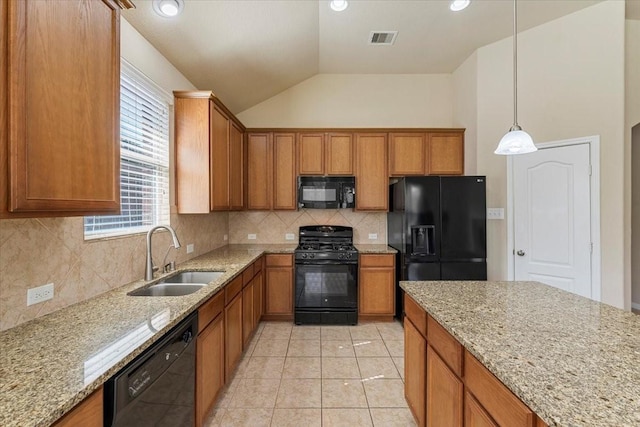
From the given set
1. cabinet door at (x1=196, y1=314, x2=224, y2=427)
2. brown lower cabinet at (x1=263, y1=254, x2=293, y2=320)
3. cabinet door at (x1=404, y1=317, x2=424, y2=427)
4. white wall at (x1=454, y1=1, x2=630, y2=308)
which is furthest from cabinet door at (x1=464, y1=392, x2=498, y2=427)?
white wall at (x1=454, y1=1, x2=630, y2=308)

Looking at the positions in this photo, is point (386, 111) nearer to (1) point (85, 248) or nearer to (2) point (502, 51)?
(2) point (502, 51)

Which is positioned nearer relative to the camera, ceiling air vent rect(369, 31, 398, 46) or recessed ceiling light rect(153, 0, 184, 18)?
recessed ceiling light rect(153, 0, 184, 18)

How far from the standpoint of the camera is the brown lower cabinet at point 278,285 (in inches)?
138

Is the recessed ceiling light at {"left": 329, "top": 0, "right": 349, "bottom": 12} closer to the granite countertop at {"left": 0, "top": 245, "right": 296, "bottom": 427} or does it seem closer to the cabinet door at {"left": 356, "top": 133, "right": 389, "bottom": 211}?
the cabinet door at {"left": 356, "top": 133, "right": 389, "bottom": 211}

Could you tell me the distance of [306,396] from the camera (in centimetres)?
217

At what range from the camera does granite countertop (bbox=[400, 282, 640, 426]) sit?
28.7 inches

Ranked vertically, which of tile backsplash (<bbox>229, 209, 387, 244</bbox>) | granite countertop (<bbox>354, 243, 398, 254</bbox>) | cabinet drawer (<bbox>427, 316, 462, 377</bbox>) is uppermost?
tile backsplash (<bbox>229, 209, 387, 244</bbox>)

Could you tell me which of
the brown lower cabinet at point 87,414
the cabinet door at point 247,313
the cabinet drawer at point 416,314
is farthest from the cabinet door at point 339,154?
→ the brown lower cabinet at point 87,414

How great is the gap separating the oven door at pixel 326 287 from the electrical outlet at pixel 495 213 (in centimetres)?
170

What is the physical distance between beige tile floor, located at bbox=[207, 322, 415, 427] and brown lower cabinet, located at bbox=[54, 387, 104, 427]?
122 centimetres

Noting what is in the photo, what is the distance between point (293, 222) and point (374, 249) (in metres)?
1.20

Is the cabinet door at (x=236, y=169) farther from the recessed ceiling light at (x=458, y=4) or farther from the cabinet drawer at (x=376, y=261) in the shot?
the recessed ceiling light at (x=458, y=4)

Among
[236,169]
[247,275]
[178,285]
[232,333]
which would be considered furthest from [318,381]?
[236,169]

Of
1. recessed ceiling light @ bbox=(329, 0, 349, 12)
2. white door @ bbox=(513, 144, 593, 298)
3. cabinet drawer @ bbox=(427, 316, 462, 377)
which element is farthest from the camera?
white door @ bbox=(513, 144, 593, 298)
